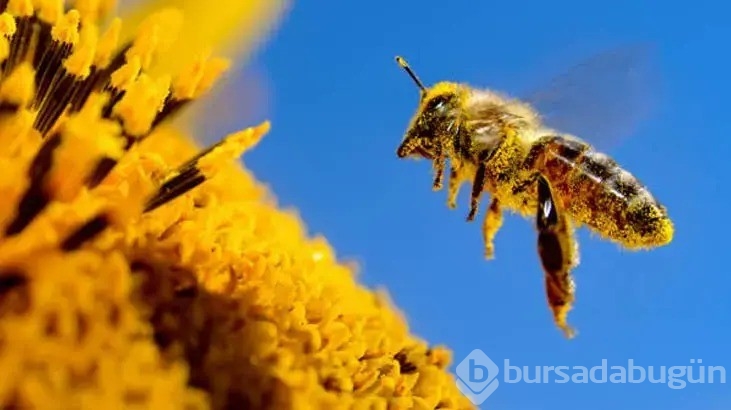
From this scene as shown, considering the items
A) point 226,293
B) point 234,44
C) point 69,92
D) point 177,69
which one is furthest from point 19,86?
point 234,44

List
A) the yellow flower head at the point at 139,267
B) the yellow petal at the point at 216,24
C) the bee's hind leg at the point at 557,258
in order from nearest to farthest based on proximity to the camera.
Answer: the yellow flower head at the point at 139,267, the bee's hind leg at the point at 557,258, the yellow petal at the point at 216,24

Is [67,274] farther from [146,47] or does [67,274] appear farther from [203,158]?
[146,47]

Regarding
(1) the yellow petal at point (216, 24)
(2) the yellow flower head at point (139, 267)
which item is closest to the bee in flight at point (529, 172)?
(2) the yellow flower head at point (139, 267)

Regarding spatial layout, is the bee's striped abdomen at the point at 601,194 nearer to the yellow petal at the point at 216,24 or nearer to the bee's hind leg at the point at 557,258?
the bee's hind leg at the point at 557,258

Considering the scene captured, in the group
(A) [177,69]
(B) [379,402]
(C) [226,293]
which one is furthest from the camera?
(A) [177,69]

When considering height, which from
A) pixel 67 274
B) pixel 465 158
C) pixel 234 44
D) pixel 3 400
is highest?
pixel 234 44

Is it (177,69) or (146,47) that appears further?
(177,69)

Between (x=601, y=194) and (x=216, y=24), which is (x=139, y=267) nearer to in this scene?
(x=601, y=194)
